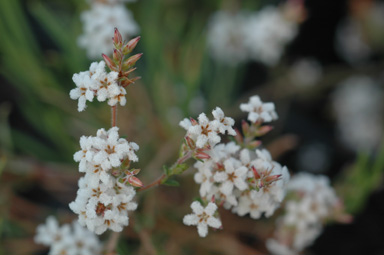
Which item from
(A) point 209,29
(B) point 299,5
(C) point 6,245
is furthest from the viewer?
(A) point 209,29

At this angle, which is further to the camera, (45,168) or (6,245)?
(45,168)

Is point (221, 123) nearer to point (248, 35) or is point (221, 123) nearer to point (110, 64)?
point (110, 64)

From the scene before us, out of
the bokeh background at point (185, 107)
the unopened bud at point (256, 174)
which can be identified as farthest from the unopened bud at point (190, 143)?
the bokeh background at point (185, 107)

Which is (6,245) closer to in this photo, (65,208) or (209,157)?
(65,208)

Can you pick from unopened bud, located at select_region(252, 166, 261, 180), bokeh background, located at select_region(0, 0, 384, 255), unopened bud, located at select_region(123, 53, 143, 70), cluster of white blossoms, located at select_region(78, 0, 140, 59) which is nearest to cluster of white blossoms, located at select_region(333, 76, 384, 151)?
bokeh background, located at select_region(0, 0, 384, 255)

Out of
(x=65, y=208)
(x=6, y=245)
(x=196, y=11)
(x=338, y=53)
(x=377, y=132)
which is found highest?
(x=196, y=11)

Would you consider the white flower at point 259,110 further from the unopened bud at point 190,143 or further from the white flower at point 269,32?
the white flower at point 269,32

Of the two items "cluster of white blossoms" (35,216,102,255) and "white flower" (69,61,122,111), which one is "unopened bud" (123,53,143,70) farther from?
"cluster of white blossoms" (35,216,102,255)

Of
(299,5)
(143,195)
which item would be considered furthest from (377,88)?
(143,195)
